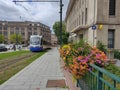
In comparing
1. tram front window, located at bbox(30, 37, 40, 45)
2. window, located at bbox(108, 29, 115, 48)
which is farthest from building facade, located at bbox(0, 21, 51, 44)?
window, located at bbox(108, 29, 115, 48)

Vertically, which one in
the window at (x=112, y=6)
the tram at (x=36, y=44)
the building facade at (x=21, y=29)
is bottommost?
the tram at (x=36, y=44)

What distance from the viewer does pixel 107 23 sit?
945 inches

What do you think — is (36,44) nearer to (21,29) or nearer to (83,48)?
(83,48)

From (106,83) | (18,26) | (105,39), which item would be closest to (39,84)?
(106,83)

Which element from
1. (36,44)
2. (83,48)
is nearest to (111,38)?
(83,48)

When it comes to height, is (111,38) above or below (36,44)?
above

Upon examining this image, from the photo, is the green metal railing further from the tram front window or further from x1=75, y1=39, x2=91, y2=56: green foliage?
the tram front window

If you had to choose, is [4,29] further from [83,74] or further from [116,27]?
[83,74]

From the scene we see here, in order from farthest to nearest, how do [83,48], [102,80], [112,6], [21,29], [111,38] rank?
[21,29]
[111,38]
[112,6]
[83,48]
[102,80]

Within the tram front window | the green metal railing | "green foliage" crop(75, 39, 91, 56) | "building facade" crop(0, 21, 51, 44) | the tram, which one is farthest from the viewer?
"building facade" crop(0, 21, 51, 44)

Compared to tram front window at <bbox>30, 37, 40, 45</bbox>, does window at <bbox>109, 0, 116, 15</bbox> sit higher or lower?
higher

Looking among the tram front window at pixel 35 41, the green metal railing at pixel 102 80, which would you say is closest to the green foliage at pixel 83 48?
the green metal railing at pixel 102 80

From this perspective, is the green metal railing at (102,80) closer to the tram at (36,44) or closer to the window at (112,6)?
the window at (112,6)

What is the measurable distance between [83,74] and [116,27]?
1921cm
